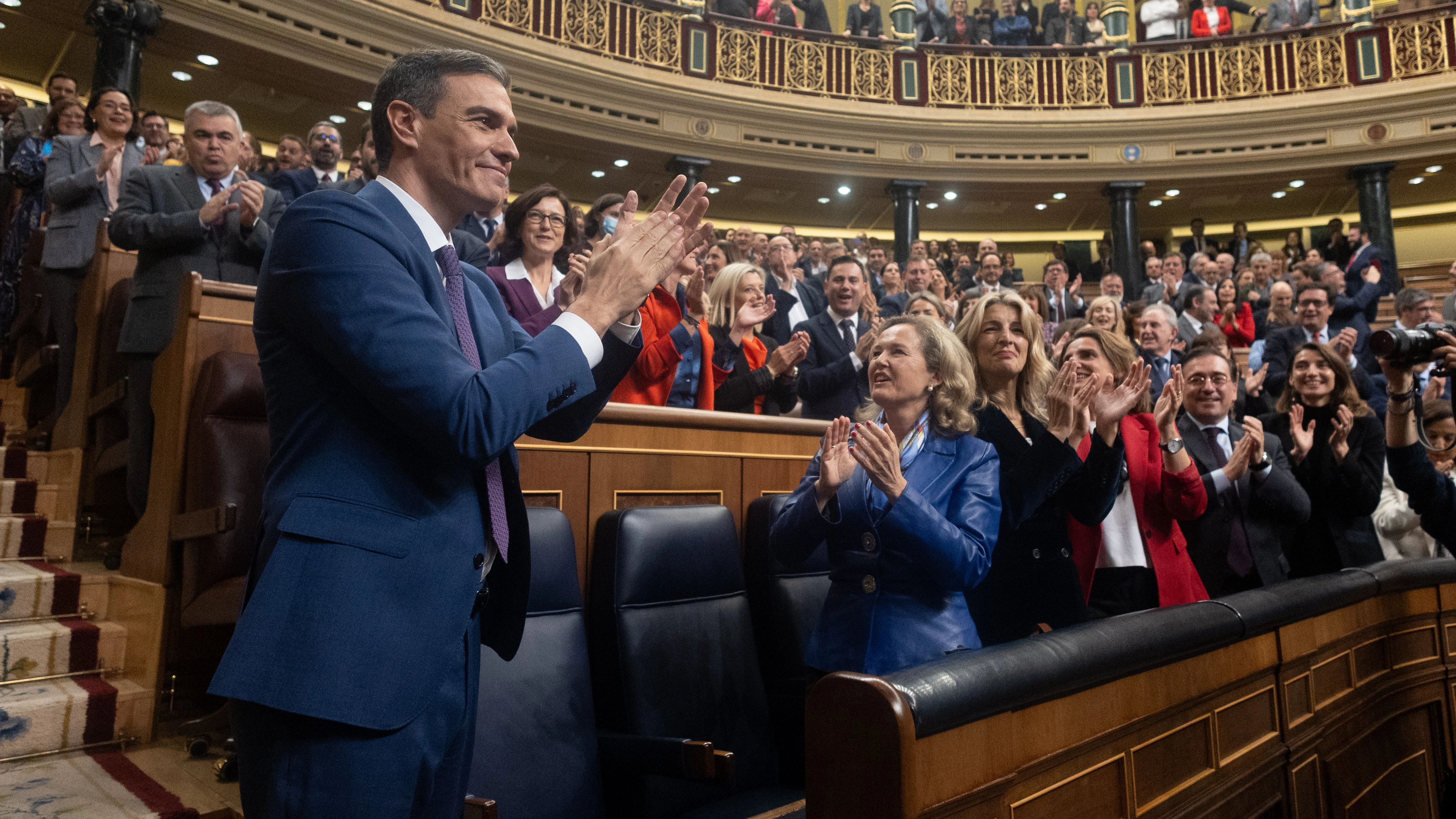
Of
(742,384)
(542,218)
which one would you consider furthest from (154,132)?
(742,384)

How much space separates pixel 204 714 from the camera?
1.99 metres

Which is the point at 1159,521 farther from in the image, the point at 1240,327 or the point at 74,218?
the point at 1240,327

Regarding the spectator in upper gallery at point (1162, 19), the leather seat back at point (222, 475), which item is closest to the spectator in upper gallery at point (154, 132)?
the leather seat back at point (222, 475)

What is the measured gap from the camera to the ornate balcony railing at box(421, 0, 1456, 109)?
27.5 feet

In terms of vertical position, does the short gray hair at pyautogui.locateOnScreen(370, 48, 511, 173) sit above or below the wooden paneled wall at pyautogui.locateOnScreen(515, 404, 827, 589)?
above

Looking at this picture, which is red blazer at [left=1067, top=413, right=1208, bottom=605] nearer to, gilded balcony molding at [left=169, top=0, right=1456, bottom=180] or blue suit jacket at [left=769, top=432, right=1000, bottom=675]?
blue suit jacket at [left=769, top=432, right=1000, bottom=675]

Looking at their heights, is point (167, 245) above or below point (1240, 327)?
below

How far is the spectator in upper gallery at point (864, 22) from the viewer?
9500 mm

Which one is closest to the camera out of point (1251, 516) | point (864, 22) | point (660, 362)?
point (1251, 516)

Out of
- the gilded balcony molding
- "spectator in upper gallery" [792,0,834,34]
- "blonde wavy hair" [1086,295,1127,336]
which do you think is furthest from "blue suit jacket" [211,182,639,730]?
"spectator in upper gallery" [792,0,834,34]

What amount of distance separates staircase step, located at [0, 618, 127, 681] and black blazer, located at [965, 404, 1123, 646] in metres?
1.81

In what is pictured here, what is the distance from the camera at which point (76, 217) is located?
115 inches

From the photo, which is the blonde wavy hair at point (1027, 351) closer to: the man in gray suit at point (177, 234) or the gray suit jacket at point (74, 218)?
the man in gray suit at point (177, 234)

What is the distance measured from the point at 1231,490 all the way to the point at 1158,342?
1.56m
